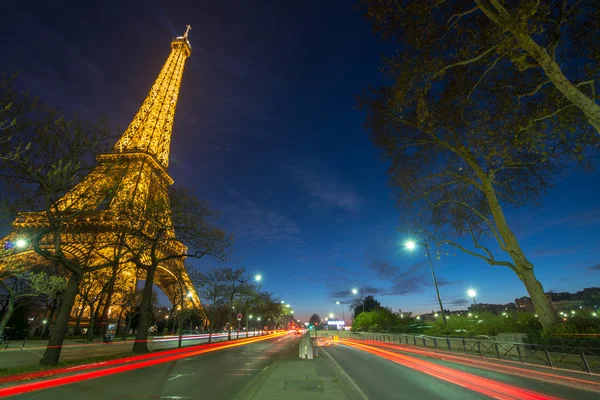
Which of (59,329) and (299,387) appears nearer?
(299,387)

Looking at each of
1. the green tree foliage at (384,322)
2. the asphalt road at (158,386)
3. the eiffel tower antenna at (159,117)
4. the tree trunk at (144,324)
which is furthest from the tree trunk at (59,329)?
the green tree foliage at (384,322)

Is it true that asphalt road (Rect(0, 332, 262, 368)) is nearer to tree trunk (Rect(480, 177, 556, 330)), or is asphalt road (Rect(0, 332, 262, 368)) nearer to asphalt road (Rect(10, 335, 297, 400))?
asphalt road (Rect(10, 335, 297, 400))

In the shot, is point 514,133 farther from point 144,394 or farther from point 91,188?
point 91,188

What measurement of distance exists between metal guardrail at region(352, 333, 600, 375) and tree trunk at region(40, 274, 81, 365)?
2171cm

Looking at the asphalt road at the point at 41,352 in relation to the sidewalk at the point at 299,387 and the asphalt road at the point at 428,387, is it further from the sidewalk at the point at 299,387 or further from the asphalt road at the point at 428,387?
the asphalt road at the point at 428,387

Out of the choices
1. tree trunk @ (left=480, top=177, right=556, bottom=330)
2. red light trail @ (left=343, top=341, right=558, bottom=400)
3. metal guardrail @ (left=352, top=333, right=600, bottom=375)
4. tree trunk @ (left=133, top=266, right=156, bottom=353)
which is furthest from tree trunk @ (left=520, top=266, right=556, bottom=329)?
tree trunk @ (left=133, top=266, right=156, bottom=353)

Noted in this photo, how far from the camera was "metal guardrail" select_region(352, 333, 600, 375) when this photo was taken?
487 inches

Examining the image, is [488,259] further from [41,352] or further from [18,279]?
[18,279]

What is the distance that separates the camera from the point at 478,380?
9.99 metres

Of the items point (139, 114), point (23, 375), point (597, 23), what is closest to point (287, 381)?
point (23, 375)

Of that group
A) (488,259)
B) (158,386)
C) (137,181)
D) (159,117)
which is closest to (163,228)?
(137,181)

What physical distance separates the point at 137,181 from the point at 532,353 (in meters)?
26.0

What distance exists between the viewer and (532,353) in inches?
591

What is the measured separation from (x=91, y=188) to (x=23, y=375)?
7777 mm
